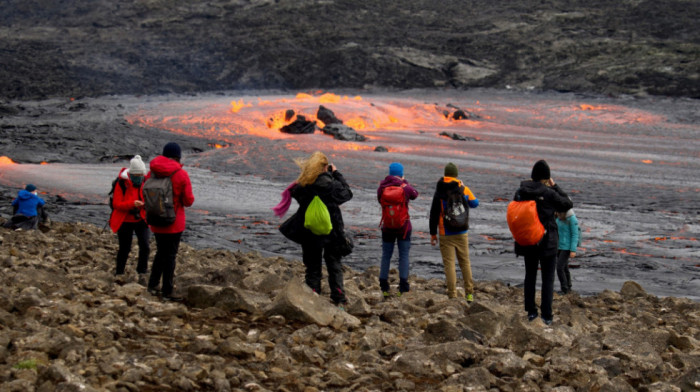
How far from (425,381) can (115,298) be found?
3.01m

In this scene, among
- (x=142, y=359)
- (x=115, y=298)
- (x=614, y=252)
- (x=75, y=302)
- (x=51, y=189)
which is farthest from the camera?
(x=51, y=189)

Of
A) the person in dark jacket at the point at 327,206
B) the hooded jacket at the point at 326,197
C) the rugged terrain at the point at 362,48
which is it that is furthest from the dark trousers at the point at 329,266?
the rugged terrain at the point at 362,48

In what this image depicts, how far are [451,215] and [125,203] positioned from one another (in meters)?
3.65

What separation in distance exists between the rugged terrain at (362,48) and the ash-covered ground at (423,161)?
4.14 meters

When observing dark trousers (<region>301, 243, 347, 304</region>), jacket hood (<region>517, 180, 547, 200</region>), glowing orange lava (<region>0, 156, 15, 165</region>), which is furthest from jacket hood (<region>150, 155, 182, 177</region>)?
glowing orange lava (<region>0, 156, 15, 165</region>)

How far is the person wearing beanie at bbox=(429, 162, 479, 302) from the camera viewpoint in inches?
327

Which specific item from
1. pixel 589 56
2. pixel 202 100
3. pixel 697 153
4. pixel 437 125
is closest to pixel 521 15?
pixel 589 56

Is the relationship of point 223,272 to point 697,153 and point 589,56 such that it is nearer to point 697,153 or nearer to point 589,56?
point 697,153

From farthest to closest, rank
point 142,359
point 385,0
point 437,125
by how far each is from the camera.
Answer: point 385,0
point 437,125
point 142,359

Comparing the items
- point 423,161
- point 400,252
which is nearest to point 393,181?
point 400,252

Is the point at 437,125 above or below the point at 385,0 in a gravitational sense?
below

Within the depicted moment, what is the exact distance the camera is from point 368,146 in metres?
38.2

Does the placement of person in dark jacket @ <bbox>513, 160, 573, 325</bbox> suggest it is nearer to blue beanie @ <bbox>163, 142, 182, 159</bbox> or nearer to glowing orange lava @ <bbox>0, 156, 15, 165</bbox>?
blue beanie @ <bbox>163, 142, 182, 159</bbox>

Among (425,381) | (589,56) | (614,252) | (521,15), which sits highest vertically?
(521,15)
